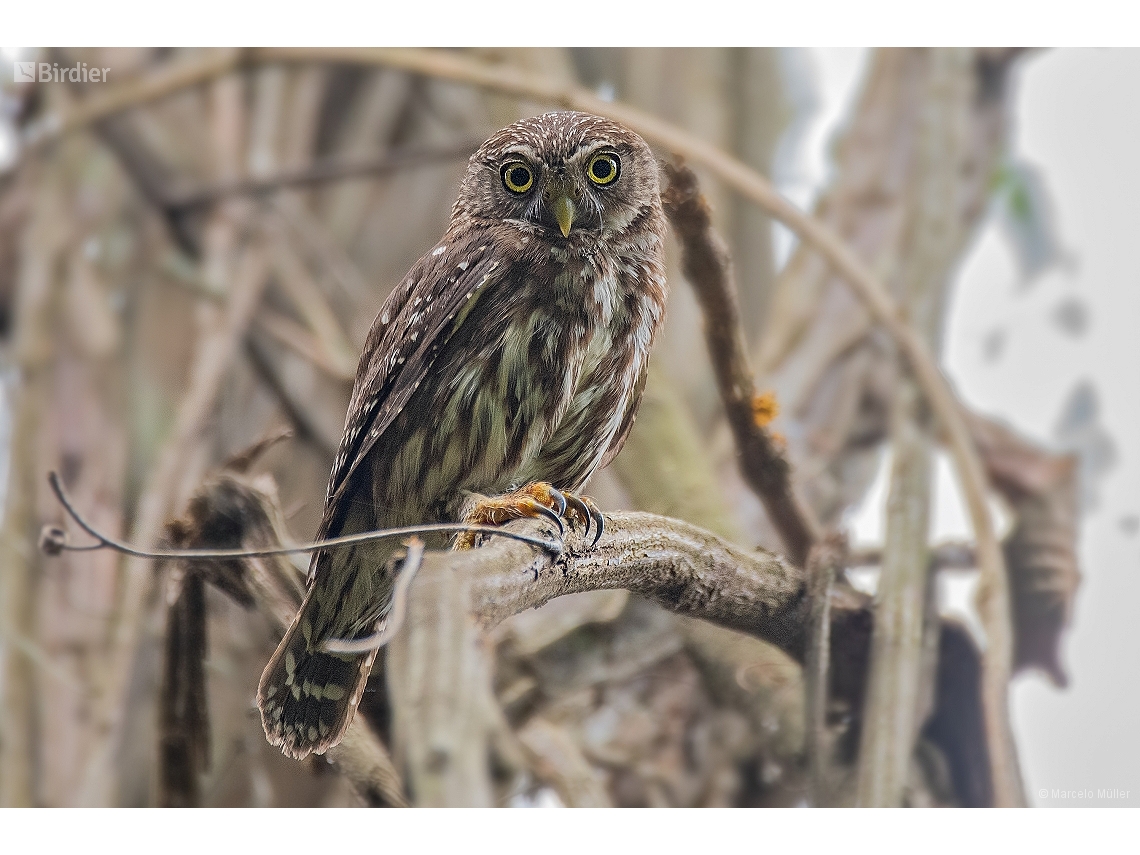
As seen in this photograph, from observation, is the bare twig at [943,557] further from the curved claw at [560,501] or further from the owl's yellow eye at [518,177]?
the owl's yellow eye at [518,177]

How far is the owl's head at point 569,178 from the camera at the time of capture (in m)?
1.68

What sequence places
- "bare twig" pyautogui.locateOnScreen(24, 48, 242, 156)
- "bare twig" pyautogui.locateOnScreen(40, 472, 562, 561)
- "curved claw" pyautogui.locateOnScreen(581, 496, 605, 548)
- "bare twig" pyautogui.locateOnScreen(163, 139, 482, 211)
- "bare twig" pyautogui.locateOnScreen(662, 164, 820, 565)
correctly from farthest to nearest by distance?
"bare twig" pyautogui.locateOnScreen(163, 139, 482, 211)
"bare twig" pyautogui.locateOnScreen(24, 48, 242, 156)
"bare twig" pyautogui.locateOnScreen(662, 164, 820, 565)
"curved claw" pyautogui.locateOnScreen(581, 496, 605, 548)
"bare twig" pyautogui.locateOnScreen(40, 472, 562, 561)

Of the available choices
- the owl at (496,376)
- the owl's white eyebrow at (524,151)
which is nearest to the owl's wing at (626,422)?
the owl at (496,376)

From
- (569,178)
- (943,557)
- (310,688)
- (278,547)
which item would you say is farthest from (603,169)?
(943,557)

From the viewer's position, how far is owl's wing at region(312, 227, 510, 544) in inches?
65.7

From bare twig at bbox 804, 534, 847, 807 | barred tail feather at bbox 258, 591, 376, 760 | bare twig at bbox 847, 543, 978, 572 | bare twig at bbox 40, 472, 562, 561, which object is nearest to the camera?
bare twig at bbox 40, 472, 562, 561

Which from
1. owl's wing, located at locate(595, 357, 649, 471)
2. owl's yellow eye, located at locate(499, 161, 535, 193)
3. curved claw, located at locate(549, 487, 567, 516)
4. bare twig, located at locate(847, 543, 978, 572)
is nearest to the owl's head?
owl's yellow eye, located at locate(499, 161, 535, 193)

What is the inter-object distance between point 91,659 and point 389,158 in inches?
54.9

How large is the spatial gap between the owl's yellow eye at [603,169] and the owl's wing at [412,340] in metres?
0.20

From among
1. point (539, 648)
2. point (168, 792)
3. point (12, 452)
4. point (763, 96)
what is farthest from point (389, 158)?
point (168, 792)

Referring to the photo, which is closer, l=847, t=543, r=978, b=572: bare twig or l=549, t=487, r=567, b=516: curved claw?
l=549, t=487, r=567, b=516: curved claw

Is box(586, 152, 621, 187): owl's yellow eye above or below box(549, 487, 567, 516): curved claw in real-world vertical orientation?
above

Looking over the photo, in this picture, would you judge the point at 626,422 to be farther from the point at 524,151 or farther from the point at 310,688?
the point at 310,688

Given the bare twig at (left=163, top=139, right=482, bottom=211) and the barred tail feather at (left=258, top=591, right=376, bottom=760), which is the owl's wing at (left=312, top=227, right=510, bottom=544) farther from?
the bare twig at (left=163, top=139, right=482, bottom=211)
